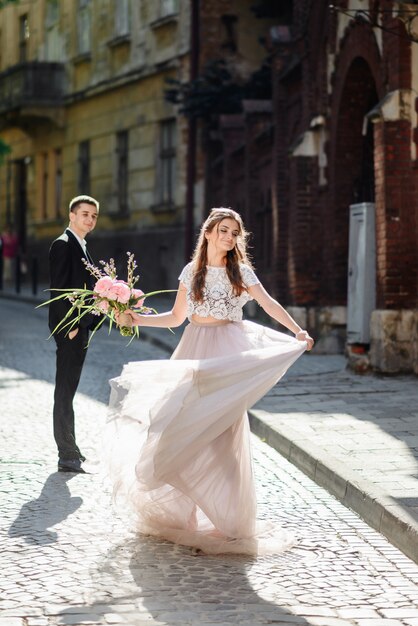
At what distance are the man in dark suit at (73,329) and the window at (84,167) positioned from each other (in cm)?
2726

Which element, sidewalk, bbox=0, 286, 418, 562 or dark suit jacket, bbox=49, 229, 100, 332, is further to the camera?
dark suit jacket, bbox=49, 229, 100, 332

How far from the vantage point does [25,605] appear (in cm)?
554

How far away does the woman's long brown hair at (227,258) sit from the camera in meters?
7.14

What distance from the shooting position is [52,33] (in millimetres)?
38281

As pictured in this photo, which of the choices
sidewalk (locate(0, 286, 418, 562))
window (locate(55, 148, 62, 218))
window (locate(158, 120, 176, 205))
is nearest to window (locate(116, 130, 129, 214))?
window (locate(158, 120, 176, 205))

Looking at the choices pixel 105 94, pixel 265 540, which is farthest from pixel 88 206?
pixel 105 94

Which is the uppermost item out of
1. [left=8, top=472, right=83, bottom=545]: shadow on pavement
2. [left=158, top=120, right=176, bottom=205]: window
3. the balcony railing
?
the balcony railing

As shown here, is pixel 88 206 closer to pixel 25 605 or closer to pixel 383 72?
pixel 25 605

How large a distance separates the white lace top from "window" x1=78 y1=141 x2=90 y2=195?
2920 centimetres

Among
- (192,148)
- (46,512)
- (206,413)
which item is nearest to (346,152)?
(46,512)

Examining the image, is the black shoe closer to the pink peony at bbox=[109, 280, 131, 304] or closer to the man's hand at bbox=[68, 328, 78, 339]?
the man's hand at bbox=[68, 328, 78, 339]

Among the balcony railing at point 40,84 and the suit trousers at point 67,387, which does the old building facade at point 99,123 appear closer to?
the balcony railing at point 40,84

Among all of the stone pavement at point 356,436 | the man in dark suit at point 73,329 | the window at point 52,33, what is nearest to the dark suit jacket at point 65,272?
the man in dark suit at point 73,329

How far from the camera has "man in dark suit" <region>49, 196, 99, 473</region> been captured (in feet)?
29.5
